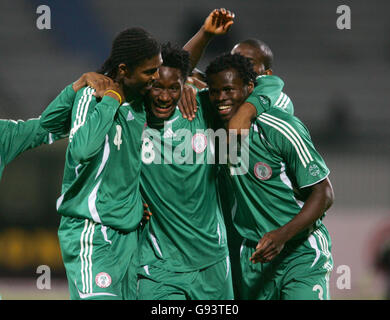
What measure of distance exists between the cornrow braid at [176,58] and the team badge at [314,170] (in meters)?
0.83

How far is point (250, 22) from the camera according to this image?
22.8 feet

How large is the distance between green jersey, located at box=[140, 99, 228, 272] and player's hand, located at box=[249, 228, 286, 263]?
400 mm

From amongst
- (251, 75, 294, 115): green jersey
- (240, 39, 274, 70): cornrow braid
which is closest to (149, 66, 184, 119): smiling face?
(251, 75, 294, 115): green jersey

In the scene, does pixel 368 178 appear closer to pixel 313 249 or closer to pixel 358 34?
pixel 358 34

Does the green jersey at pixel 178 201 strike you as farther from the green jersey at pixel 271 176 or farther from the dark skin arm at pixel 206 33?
the dark skin arm at pixel 206 33

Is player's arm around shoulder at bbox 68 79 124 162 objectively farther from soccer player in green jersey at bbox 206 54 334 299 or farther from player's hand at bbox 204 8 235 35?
player's hand at bbox 204 8 235 35

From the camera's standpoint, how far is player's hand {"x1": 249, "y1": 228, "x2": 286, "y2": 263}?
9.93ft

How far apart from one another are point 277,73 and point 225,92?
143 inches

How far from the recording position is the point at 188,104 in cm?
342

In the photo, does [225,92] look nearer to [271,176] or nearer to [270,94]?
[270,94]

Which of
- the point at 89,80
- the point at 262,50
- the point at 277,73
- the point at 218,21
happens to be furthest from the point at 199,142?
the point at 277,73

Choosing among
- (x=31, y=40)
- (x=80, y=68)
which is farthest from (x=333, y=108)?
(x=31, y=40)

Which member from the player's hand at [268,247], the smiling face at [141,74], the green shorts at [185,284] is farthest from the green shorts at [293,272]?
the smiling face at [141,74]

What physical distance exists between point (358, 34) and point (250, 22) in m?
1.50
